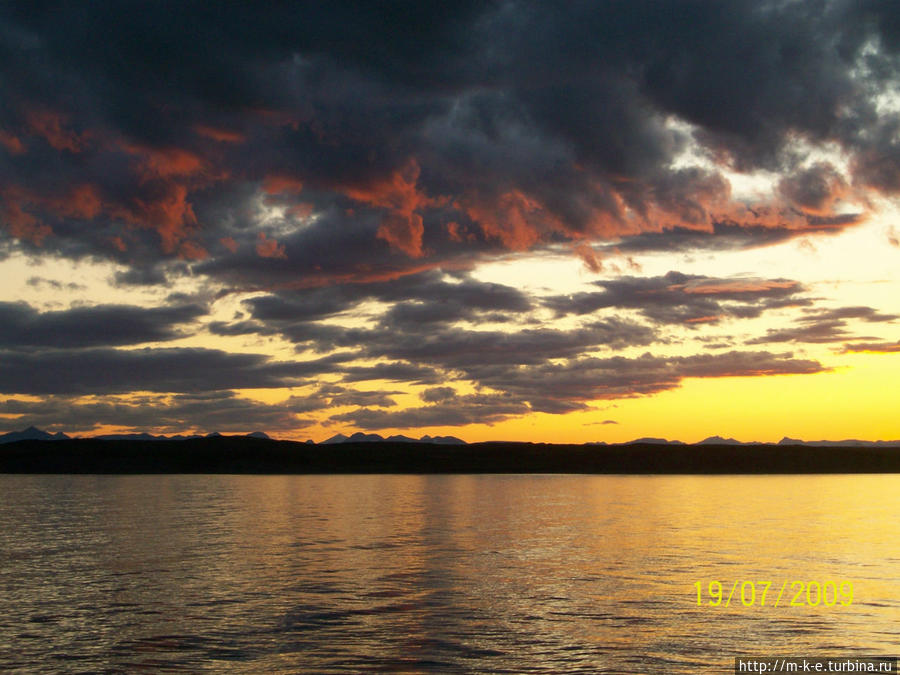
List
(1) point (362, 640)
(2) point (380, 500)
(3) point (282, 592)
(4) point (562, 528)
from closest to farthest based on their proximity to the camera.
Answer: (1) point (362, 640)
(3) point (282, 592)
(4) point (562, 528)
(2) point (380, 500)

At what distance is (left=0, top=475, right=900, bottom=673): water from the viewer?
24094mm

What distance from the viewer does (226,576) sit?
38312mm

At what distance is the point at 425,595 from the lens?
110 feet

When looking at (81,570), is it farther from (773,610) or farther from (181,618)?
(773,610)

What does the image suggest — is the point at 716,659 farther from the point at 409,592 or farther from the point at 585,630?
the point at 409,592

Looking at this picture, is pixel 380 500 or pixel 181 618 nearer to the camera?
pixel 181 618

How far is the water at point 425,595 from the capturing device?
24.1m

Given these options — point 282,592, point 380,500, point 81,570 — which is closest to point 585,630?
point 282,592

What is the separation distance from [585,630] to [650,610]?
4488mm

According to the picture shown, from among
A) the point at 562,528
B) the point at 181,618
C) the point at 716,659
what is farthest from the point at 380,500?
the point at 716,659

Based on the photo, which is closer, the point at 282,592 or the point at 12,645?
the point at 12,645

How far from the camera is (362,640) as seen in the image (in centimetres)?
2564

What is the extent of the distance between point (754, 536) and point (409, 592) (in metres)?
32.7

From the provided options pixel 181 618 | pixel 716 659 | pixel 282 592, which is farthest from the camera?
pixel 282 592
